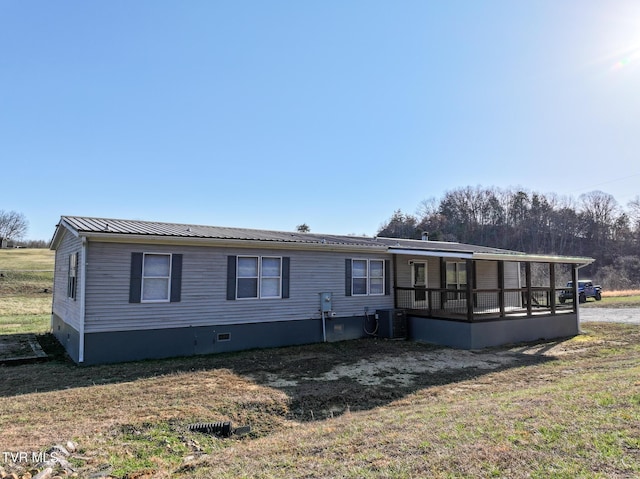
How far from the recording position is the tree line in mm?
53219

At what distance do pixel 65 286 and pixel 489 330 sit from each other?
38.4 ft

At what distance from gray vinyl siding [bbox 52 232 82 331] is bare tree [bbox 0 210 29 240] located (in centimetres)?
6250

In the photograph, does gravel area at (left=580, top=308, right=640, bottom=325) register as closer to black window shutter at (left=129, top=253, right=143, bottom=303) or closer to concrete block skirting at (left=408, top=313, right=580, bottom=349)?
concrete block skirting at (left=408, top=313, right=580, bottom=349)

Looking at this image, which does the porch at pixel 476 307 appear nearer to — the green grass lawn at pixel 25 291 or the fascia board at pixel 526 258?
the fascia board at pixel 526 258

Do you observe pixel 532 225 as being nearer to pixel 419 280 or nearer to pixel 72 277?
pixel 419 280

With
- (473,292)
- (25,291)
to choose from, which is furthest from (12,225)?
(473,292)

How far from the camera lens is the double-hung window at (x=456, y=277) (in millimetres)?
14977

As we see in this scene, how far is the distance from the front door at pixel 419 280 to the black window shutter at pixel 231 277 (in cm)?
635

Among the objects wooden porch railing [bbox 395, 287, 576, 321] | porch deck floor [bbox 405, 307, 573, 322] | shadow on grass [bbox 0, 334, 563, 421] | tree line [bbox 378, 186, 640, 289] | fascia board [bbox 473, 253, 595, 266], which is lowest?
shadow on grass [bbox 0, 334, 563, 421]

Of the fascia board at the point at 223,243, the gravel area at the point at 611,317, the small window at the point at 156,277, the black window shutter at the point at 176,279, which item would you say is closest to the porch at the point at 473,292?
the fascia board at the point at 223,243

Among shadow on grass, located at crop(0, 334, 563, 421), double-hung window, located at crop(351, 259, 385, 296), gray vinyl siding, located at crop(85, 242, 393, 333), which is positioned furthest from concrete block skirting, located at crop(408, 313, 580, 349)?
gray vinyl siding, located at crop(85, 242, 393, 333)

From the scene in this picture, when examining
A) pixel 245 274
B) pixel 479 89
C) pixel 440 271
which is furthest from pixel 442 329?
pixel 479 89

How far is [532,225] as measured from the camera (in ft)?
184

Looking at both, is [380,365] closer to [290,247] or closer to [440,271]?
[290,247]
